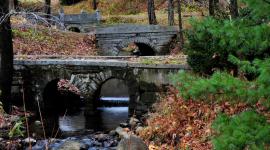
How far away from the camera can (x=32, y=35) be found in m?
26.6

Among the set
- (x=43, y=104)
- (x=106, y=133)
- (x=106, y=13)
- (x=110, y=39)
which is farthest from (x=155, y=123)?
(x=106, y=13)

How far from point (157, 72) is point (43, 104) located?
229 inches

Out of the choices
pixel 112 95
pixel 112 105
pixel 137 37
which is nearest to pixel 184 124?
pixel 112 105

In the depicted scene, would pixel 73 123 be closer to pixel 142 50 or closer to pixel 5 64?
pixel 5 64

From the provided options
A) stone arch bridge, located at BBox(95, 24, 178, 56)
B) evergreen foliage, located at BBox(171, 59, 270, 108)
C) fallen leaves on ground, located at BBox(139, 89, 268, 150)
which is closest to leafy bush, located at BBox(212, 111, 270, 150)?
evergreen foliage, located at BBox(171, 59, 270, 108)

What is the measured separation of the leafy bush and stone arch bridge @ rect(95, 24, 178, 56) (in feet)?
80.0

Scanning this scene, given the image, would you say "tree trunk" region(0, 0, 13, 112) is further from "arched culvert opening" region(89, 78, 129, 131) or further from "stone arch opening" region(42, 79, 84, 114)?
"arched culvert opening" region(89, 78, 129, 131)

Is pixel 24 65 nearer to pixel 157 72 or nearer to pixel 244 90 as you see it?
pixel 157 72

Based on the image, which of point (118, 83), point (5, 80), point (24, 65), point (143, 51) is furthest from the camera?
point (143, 51)

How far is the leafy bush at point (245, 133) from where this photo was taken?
5.39 metres

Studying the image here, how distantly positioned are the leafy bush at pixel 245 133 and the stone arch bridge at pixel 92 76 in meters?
11.3

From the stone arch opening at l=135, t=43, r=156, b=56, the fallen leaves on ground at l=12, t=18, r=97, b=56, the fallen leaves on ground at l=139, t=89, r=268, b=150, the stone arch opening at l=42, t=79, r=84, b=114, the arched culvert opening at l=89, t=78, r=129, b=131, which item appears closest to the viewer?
the fallen leaves on ground at l=139, t=89, r=268, b=150

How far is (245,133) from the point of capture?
543 cm

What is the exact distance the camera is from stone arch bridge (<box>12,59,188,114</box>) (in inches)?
713
